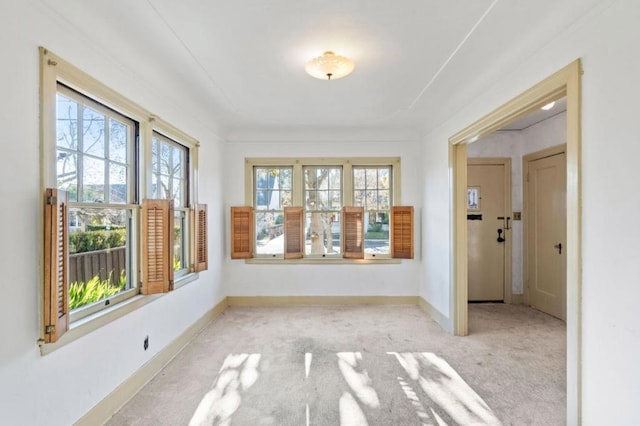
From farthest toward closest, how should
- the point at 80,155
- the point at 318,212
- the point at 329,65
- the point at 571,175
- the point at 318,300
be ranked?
the point at 318,212, the point at 318,300, the point at 329,65, the point at 80,155, the point at 571,175

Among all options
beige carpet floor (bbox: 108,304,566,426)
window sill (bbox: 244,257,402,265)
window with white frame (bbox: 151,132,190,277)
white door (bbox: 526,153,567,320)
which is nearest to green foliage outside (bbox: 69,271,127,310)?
window with white frame (bbox: 151,132,190,277)

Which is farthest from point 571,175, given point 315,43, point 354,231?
point 354,231

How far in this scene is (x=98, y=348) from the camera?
6.73 ft

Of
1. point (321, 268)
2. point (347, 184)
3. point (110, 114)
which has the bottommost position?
point (321, 268)

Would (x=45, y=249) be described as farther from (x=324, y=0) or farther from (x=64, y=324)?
(x=324, y=0)

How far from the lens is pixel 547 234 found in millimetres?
4312

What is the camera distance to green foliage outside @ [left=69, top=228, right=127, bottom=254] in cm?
200

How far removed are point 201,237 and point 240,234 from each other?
1.02 meters

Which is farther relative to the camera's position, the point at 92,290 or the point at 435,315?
the point at 435,315

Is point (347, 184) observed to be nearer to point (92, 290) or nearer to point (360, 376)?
point (360, 376)

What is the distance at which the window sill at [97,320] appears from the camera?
1.72m

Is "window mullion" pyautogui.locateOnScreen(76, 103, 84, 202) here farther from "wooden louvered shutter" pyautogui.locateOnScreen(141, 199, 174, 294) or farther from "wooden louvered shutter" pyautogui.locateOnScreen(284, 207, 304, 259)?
"wooden louvered shutter" pyautogui.locateOnScreen(284, 207, 304, 259)

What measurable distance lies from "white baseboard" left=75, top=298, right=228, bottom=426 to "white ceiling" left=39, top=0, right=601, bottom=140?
7.83ft

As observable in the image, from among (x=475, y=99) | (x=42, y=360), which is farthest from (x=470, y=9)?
(x=42, y=360)
